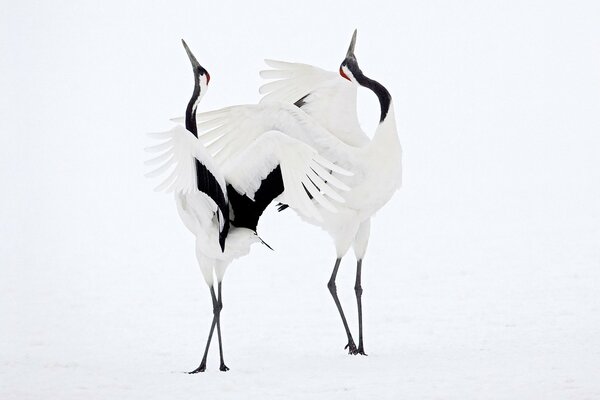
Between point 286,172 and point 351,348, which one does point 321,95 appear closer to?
point 286,172

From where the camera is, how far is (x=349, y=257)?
15117 mm

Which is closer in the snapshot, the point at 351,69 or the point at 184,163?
the point at 184,163

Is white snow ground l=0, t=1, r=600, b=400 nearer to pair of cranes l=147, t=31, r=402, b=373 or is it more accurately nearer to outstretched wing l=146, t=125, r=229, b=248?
pair of cranes l=147, t=31, r=402, b=373

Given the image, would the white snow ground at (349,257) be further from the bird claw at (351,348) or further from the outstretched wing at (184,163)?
the outstretched wing at (184,163)

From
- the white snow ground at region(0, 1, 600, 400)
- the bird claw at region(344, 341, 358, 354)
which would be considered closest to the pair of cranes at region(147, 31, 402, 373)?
the bird claw at region(344, 341, 358, 354)

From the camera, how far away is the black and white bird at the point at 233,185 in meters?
6.49

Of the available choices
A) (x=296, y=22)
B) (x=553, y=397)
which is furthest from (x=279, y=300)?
(x=296, y=22)

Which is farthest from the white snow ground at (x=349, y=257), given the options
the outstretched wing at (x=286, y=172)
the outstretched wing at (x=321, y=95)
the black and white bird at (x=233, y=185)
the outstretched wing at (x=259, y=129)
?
the outstretched wing at (x=321, y=95)

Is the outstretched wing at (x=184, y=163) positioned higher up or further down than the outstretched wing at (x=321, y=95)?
further down

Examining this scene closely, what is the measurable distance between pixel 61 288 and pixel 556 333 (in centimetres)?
552

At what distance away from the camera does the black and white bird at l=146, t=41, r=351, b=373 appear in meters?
6.49

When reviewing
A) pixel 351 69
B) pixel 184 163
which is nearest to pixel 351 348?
pixel 184 163

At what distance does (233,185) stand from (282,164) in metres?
0.43

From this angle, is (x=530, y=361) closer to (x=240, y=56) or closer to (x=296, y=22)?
(x=240, y=56)
